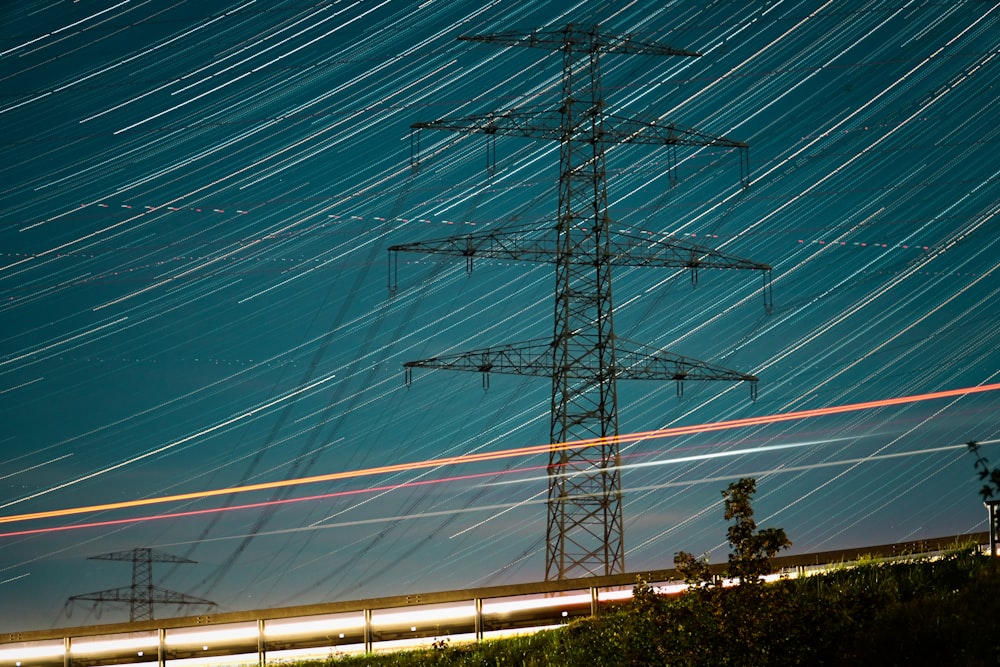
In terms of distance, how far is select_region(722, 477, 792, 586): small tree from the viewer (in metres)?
17.5

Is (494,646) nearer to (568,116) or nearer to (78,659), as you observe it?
(78,659)

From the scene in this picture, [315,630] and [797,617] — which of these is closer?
[797,617]

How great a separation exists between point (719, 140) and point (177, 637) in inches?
954

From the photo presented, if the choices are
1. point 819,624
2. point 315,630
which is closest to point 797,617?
point 819,624

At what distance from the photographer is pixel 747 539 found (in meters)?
17.8

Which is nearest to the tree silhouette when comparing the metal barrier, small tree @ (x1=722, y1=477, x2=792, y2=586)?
small tree @ (x1=722, y1=477, x2=792, y2=586)

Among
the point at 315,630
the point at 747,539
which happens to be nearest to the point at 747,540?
the point at 747,539

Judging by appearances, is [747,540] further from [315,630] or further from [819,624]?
[315,630]

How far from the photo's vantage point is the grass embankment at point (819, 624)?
16.2 m

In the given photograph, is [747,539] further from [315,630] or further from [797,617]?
[315,630]

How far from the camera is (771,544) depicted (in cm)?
1747

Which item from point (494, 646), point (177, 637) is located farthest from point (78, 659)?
point (494, 646)

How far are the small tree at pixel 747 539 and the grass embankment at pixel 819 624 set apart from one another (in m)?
0.24

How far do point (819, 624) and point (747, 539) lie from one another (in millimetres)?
1488
